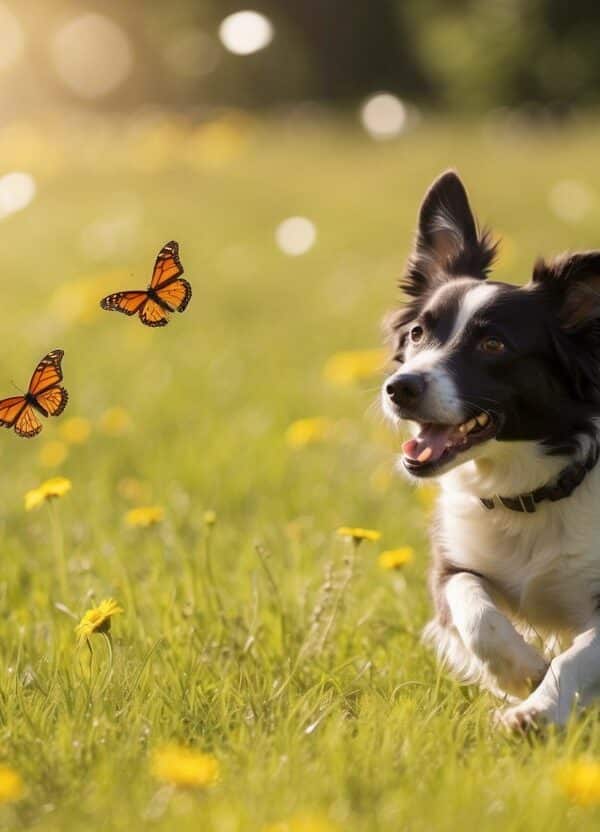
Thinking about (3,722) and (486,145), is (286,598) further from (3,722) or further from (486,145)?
Answer: (486,145)

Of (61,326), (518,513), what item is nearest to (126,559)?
(518,513)

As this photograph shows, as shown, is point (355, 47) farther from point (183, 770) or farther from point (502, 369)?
point (183, 770)

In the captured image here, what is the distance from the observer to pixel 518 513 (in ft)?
10.5

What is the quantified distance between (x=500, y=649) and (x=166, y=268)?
48.8 inches

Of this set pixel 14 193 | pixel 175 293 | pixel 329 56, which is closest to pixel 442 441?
pixel 175 293

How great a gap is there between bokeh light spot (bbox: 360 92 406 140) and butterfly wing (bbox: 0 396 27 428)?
13.0 metres

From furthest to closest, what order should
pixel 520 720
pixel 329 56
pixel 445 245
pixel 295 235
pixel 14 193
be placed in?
pixel 329 56, pixel 14 193, pixel 295 235, pixel 445 245, pixel 520 720

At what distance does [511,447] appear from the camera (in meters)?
3.15

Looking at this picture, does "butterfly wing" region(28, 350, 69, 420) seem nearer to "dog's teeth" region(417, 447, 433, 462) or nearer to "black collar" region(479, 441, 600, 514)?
"dog's teeth" region(417, 447, 433, 462)

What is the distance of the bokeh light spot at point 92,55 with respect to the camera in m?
22.8

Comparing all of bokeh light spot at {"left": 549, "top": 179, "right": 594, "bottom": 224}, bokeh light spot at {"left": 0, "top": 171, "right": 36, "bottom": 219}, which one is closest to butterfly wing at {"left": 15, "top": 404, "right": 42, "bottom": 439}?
bokeh light spot at {"left": 549, "top": 179, "right": 594, "bottom": 224}

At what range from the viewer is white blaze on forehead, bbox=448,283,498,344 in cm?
318

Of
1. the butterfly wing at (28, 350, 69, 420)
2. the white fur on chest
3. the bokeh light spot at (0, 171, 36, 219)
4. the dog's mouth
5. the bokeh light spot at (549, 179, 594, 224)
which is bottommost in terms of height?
the bokeh light spot at (0, 171, 36, 219)

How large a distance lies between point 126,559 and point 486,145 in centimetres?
1030
